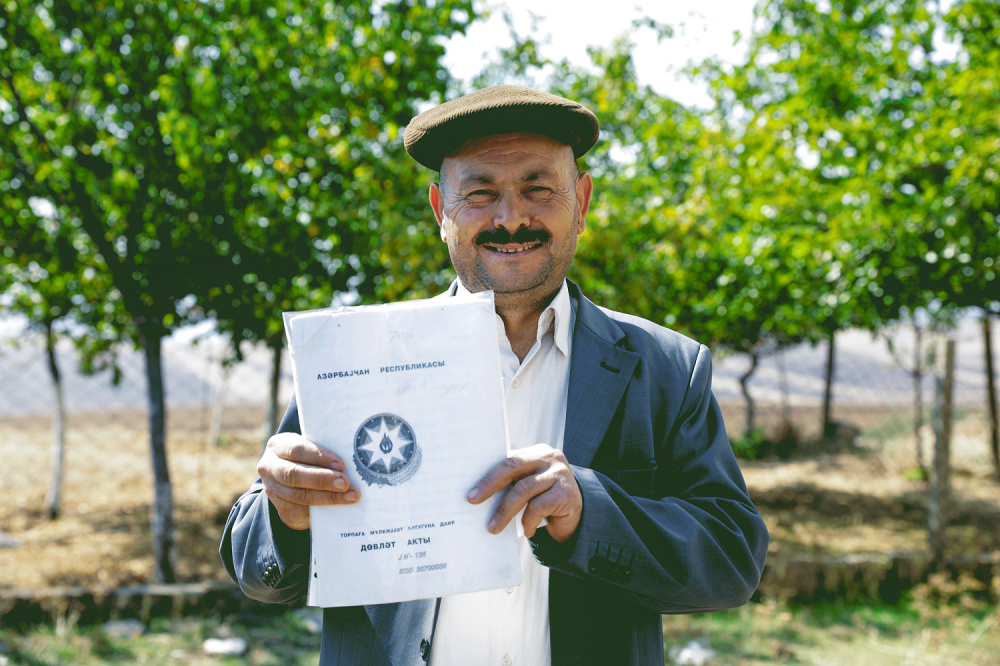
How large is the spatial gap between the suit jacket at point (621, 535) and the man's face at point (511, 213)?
0.21 m

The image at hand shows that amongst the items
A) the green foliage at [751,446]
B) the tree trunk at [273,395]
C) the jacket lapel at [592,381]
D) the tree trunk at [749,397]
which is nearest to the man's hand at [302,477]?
the jacket lapel at [592,381]

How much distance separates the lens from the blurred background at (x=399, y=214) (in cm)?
450

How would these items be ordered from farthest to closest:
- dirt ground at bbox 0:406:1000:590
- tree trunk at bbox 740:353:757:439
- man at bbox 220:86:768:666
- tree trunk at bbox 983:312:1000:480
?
tree trunk at bbox 740:353:757:439 → tree trunk at bbox 983:312:1000:480 → dirt ground at bbox 0:406:1000:590 → man at bbox 220:86:768:666

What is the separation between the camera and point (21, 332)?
6.53 m

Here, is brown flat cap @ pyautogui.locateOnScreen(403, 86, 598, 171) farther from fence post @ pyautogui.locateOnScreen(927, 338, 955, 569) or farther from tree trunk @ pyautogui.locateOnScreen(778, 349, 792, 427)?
tree trunk @ pyautogui.locateOnScreen(778, 349, 792, 427)

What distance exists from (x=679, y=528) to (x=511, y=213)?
81 centimetres

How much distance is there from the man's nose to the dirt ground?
16.1 feet

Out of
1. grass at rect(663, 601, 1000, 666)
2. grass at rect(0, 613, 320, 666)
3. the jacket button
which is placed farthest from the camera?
grass at rect(663, 601, 1000, 666)

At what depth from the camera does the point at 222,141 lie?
439cm

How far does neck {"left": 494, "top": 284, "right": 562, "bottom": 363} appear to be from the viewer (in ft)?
5.89

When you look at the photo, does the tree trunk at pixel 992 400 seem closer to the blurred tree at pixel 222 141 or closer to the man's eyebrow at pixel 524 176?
the blurred tree at pixel 222 141

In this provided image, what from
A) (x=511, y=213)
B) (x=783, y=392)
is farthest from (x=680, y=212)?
(x=783, y=392)

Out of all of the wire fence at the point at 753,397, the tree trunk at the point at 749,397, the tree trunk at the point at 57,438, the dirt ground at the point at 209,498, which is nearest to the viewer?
the dirt ground at the point at 209,498

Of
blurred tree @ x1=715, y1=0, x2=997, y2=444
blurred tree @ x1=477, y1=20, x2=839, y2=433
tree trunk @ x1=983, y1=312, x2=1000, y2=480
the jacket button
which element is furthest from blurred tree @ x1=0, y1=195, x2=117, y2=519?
tree trunk @ x1=983, y1=312, x2=1000, y2=480
